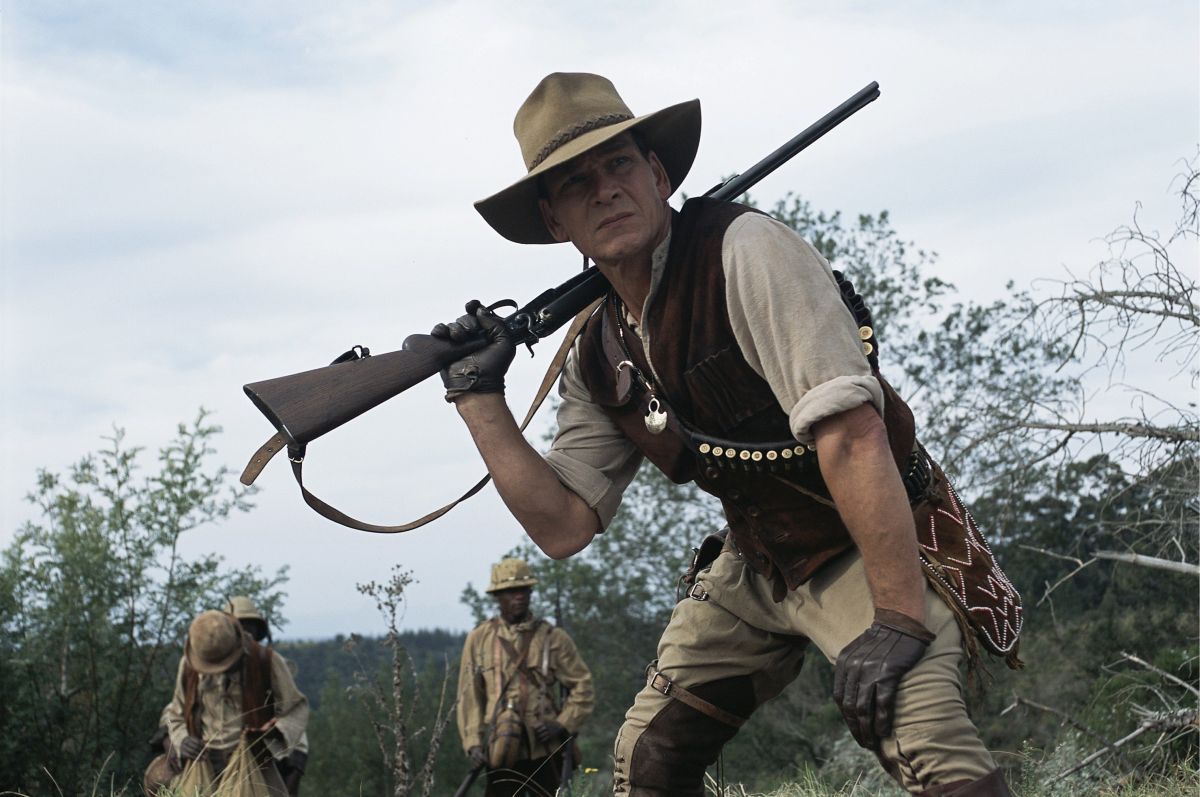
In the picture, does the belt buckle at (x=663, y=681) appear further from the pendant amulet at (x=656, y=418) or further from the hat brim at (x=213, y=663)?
the hat brim at (x=213, y=663)

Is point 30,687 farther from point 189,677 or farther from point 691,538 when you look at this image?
point 691,538

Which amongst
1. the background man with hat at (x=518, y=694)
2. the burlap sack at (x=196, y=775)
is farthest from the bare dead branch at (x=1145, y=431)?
the burlap sack at (x=196, y=775)

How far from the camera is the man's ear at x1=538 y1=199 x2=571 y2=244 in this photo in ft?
12.6

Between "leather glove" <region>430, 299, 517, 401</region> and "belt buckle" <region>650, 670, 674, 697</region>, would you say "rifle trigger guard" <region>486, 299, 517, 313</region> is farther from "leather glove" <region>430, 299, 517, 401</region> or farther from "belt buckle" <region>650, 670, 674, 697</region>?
"belt buckle" <region>650, 670, 674, 697</region>

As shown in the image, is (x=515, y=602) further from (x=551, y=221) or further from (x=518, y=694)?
(x=551, y=221)

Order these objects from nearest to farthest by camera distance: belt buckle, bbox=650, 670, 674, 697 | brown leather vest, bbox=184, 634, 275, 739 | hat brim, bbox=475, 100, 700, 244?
hat brim, bbox=475, 100, 700, 244 < belt buckle, bbox=650, 670, 674, 697 < brown leather vest, bbox=184, 634, 275, 739

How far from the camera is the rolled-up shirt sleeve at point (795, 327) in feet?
10.0

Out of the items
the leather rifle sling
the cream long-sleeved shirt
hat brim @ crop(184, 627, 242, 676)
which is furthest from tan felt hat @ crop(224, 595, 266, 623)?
the cream long-sleeved shirt

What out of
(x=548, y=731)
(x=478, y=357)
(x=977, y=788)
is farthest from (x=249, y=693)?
(x=977, y=788)

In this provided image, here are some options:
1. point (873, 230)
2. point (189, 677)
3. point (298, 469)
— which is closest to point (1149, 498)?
point (298, 469)

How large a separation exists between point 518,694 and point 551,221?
6817 millimetres

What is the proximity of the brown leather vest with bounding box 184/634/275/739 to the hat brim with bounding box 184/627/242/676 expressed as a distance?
0.22 ft

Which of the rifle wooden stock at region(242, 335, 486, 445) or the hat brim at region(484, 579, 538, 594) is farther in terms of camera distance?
the hat brim at region(484, 579, 538, 594)

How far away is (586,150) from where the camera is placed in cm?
347
